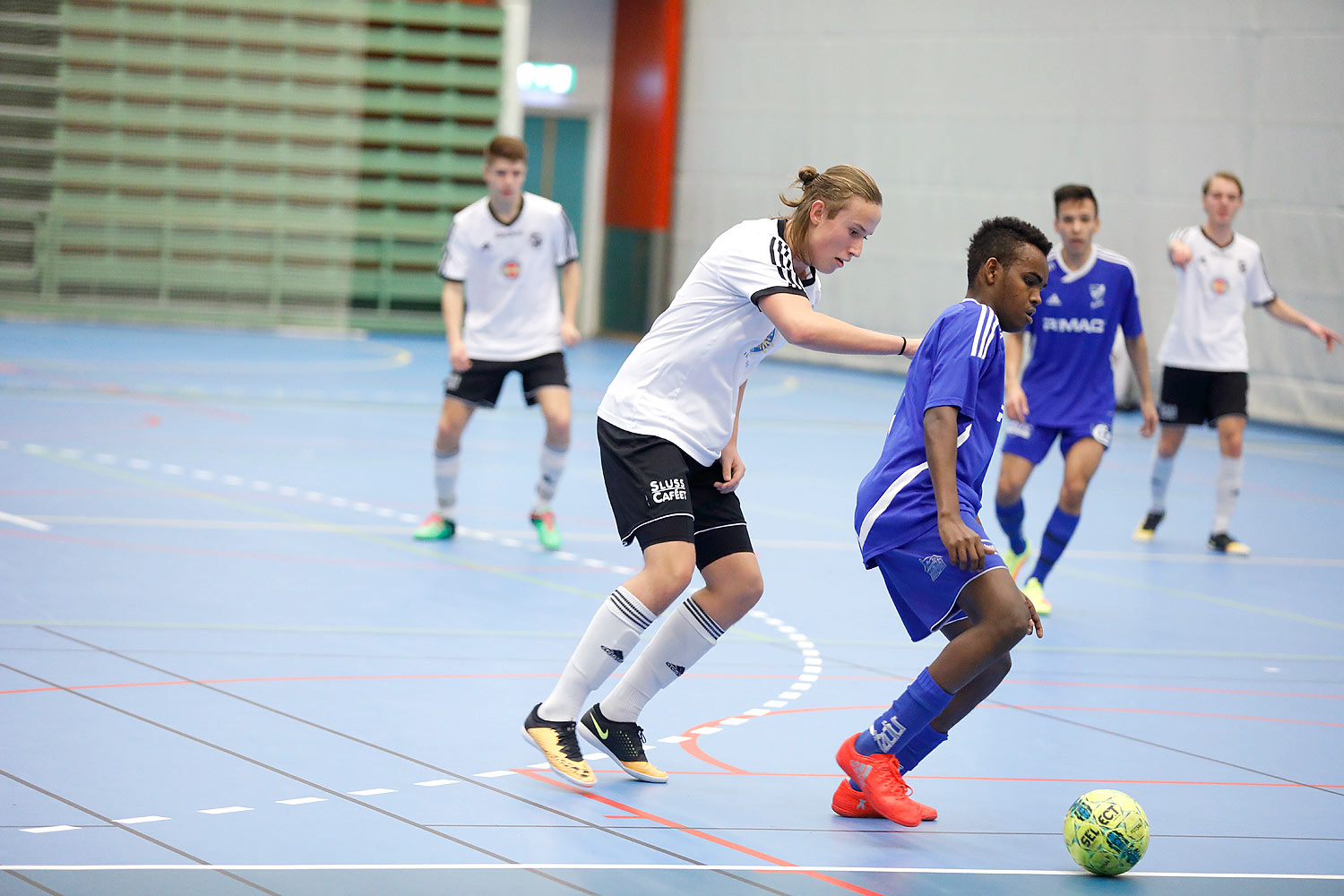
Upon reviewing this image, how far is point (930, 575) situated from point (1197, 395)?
613 cm

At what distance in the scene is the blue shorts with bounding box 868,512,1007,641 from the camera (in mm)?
4035

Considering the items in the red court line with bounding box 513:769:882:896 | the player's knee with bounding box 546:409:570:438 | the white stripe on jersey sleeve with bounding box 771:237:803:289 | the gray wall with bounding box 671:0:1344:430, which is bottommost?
the red court line with bounding box 513:769:882:896

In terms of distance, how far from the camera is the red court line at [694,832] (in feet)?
11.9

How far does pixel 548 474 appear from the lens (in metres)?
8.16

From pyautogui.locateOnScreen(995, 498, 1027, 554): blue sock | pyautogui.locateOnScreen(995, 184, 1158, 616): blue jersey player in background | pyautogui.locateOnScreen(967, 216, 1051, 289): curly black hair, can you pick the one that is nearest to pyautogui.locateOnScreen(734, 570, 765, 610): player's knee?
pyautogui.locateOnScreen(967, 216, 1051, 289): curly black hair

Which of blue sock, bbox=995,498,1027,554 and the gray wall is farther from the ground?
the gray wall

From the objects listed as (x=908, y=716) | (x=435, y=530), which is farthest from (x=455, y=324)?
(x=908, y=716)

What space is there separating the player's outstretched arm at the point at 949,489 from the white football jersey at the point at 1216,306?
5.99 m

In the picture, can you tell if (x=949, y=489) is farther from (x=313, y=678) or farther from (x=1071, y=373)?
(x=1071, y=373)

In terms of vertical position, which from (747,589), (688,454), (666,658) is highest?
(688,454)

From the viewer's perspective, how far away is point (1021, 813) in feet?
14.1

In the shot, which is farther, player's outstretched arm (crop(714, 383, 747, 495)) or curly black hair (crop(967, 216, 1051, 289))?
player's outstretched arm (crop(714, 383, 747, 495))

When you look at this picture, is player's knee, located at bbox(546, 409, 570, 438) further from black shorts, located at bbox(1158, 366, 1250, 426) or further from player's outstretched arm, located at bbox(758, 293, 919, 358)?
player's outstretched arm, located at bbox(758, 293, 919, 358)

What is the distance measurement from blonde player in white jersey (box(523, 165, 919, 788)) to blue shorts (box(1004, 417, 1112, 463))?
10.1 feet
